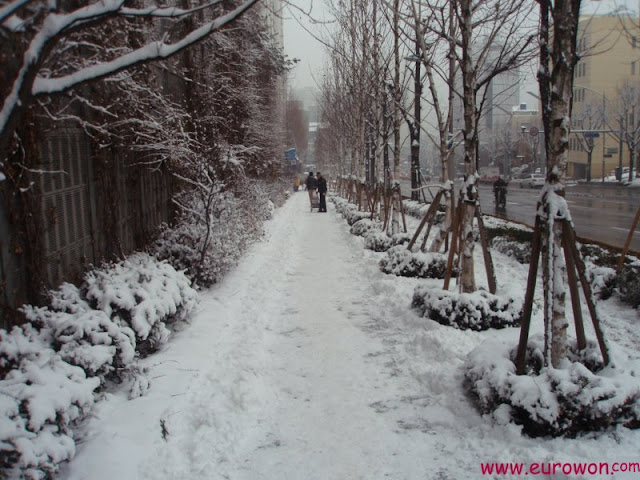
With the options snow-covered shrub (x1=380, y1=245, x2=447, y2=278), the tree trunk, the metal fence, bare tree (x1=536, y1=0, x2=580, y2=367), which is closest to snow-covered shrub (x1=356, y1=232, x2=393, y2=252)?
snow-covered shrub (x1=380, y1=245, x2=447, y2=278)

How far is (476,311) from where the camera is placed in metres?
5.82

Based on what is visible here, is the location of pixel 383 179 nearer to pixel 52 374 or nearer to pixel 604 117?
pixel 52 374

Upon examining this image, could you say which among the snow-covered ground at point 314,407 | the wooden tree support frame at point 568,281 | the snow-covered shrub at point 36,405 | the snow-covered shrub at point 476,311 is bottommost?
the snow-covered ground at point 314,407

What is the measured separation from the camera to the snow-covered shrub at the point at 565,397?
3.50 metres

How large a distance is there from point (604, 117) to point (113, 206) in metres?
52.1

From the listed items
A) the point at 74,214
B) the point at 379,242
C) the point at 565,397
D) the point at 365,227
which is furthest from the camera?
the point at 365,227

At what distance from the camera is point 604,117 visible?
4888 cm

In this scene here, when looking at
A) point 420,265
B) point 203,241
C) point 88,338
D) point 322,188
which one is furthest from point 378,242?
point 322,188

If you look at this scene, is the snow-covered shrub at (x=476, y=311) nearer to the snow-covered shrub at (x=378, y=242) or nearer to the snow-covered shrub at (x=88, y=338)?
the snow-covered shrub at (x=88, y=338)

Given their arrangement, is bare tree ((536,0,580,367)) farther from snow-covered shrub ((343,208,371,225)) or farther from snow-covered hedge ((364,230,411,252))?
snow-covered shrub ((343,208,371,225))

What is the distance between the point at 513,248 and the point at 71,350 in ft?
27.9

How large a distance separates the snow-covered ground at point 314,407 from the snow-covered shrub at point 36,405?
0.31 m

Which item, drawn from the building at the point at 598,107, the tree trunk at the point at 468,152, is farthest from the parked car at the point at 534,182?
the tree trunk at the point at 468,152

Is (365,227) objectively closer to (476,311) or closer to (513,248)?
(513,248)
